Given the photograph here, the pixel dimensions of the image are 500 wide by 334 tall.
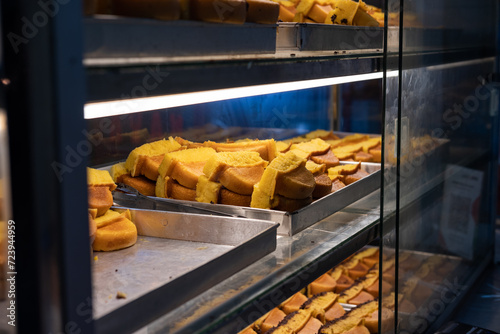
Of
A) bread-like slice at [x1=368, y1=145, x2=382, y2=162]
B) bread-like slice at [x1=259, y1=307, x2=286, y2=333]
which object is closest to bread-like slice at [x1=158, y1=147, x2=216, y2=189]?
bread-like slice at [x1=259, y1=307, x2=286, y2=333]

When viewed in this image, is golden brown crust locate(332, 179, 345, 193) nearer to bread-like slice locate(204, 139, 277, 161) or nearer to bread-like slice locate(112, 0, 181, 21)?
bread-like slice locate(204, 139, 277, 161)

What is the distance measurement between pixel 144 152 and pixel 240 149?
295 millimetres

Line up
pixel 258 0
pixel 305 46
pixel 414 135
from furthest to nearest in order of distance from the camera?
pixel 414 135, pixel 305 46, pixel 258 0

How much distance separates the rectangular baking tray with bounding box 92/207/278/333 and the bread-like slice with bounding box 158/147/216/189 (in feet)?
0.72

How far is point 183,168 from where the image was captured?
158 cm

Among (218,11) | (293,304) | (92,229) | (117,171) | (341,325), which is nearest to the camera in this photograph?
(218,11)

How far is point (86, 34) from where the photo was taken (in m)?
0.79

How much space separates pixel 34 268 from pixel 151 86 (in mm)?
322

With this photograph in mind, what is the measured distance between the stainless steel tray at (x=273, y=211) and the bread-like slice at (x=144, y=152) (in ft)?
0.44

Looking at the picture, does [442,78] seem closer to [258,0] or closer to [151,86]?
[258,0]

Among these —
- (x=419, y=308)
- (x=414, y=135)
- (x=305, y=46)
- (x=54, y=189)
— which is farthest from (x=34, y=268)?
(x=419, y=308)

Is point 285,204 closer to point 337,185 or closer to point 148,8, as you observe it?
point 337,185

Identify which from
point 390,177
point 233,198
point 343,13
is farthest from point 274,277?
point 343,13

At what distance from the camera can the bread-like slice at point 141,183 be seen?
1.63m
